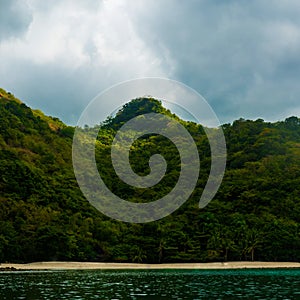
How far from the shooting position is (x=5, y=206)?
65062mm

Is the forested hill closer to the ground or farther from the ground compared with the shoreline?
farther from the ground

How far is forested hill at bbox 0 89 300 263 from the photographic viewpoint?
198 ft

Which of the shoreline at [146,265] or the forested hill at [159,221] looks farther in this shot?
the forested hill at [159,221]

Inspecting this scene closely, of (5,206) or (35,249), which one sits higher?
(5,206)

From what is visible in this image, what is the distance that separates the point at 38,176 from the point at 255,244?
32.5 metres

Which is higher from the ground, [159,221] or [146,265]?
[159,221]

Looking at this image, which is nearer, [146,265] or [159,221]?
[146,265]

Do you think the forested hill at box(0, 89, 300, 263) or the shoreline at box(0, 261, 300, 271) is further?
the forested hill at box(0, 89, 300, 263)

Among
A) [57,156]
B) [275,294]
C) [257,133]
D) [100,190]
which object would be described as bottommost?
[275,294]

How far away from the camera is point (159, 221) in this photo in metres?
67.3

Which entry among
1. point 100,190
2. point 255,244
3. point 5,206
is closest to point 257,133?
point 100,190

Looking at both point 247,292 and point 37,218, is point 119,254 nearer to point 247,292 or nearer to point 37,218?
point 37,218

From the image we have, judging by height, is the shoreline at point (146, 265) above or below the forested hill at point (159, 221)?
below

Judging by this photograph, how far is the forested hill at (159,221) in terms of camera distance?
198ft
